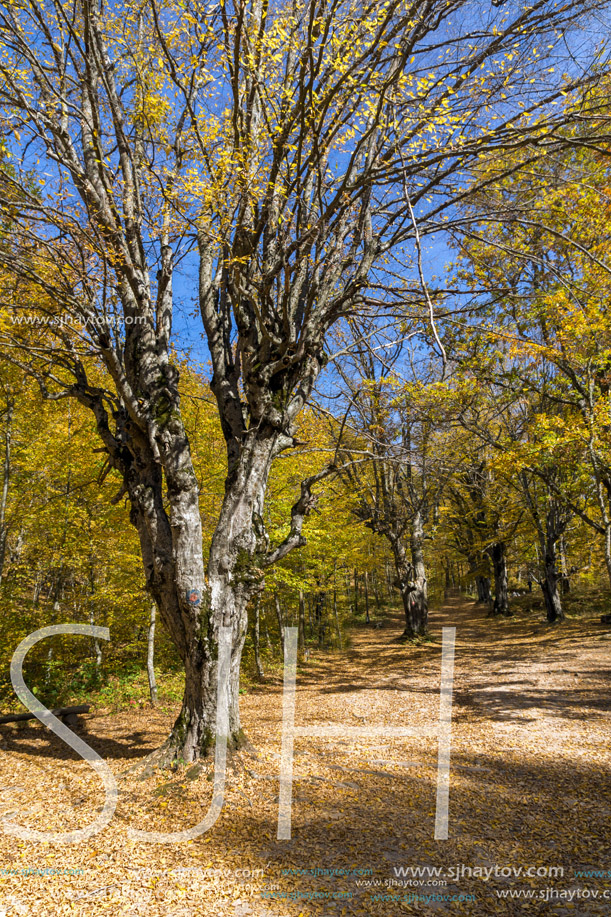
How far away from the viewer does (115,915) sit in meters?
2.59

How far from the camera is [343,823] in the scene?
3.59 m

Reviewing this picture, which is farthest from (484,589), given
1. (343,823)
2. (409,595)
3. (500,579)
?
(343,823)

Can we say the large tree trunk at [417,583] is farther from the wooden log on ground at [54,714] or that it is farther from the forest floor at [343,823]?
the wooden log on ground at [54,714]

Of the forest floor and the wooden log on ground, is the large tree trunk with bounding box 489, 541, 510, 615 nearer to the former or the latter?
the forest floor

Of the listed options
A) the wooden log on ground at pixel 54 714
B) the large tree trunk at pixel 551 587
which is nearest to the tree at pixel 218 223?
the wooden log on ground at pixel 54 714

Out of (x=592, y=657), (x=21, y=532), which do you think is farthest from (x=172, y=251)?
(x=592, y=657)

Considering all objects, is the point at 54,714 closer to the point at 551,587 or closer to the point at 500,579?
the point at 551,587

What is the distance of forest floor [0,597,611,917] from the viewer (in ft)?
8.99

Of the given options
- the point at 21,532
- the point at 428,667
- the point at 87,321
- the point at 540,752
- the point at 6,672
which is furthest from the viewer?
the point at 21,532

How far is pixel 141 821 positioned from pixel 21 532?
1067cm

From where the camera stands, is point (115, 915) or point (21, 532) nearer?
point (115, 915)

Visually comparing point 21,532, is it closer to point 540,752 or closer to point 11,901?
point 11,901

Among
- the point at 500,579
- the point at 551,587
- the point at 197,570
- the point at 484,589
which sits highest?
the point at 197,570

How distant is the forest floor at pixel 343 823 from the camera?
274cm
